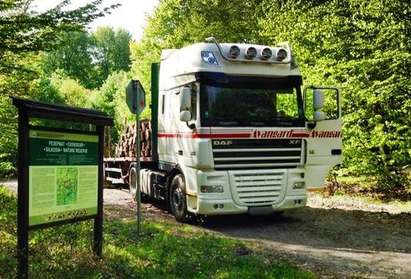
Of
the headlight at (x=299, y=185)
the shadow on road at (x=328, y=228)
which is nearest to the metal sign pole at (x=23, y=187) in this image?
the shadow on road at (x=328, y=228)

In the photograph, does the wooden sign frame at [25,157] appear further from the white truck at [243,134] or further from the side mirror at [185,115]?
the white truck at [243,134]

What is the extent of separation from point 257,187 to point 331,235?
1.70 m

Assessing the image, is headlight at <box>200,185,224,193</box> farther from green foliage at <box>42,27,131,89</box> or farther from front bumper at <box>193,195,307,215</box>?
green foliage at <box>42,27,131,89</box>

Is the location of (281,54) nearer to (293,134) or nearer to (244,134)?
(293,134)

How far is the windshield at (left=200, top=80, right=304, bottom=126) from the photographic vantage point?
1098 centimetres

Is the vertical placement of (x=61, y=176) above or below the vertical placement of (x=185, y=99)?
below

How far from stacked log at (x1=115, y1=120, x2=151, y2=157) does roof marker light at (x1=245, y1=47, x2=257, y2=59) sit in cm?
417

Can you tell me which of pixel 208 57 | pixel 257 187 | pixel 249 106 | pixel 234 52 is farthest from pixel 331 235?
pixel 208 57

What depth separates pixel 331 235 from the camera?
10.7 metres

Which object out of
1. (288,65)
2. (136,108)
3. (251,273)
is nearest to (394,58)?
(288,65)

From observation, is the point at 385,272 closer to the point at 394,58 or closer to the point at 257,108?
the point at 257,108

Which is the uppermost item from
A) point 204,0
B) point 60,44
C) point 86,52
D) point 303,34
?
point 86,52

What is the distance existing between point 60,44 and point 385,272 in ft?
19.9

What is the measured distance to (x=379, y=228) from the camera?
11508 millimetres
